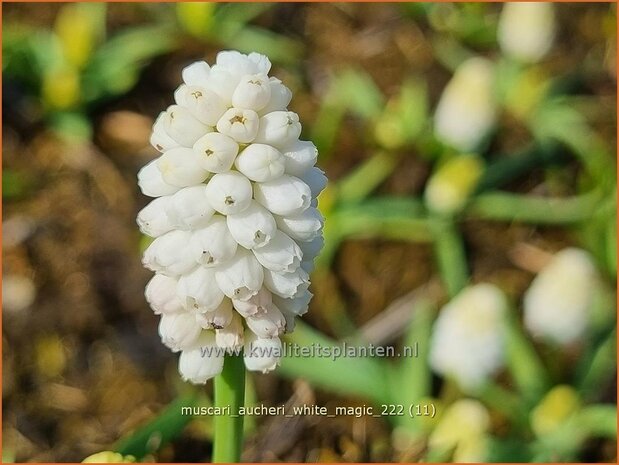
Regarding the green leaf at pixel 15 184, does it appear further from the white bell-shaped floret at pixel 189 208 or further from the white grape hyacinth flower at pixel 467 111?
the white bell-shaped floret at pixel 189 208

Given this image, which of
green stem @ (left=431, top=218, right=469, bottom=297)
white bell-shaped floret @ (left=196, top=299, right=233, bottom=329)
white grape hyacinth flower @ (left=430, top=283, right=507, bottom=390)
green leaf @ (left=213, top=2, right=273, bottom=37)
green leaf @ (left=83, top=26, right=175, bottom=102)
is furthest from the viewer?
green leaf @ (left=213, top=2, right=273, bottom=37)

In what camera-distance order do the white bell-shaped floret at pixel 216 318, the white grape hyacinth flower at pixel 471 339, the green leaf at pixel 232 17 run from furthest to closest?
the green leaf at pixel 232 17 → the white grape hyacinth flower at pixel 471 339 → the white bell-shaped floret at pixel 216 318

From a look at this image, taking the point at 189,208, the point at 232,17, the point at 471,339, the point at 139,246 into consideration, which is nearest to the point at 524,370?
the point at 471,339

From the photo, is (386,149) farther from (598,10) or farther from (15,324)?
(15,324)

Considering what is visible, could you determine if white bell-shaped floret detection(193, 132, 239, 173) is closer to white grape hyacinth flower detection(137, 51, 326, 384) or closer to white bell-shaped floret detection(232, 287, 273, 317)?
white grape hyacinth flower detection(137, 51, 326, 384)

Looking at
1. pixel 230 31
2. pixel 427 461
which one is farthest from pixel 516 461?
pixel 230 31


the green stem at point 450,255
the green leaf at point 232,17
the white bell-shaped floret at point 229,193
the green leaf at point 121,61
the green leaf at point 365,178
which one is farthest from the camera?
the green leaf at point 232,17

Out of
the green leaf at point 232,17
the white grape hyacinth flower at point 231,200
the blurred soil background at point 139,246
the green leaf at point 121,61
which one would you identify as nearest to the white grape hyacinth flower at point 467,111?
the blurred soil background at point 139,246

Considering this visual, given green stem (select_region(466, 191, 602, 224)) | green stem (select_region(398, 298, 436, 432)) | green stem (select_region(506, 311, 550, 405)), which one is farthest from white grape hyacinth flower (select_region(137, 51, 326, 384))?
green stem (select_region(466, 191, 602, 224))
